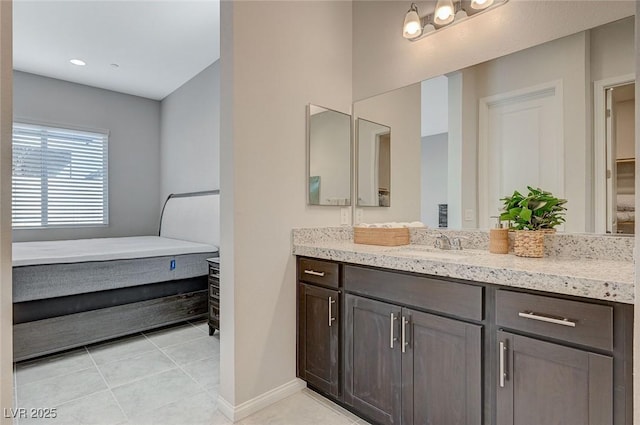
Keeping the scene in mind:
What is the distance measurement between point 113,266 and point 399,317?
2413 millimetres

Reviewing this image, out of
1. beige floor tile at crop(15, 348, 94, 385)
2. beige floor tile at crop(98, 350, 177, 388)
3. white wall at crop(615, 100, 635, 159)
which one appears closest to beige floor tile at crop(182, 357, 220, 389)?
beige floor tile at crop(98, 350, 177, 388)

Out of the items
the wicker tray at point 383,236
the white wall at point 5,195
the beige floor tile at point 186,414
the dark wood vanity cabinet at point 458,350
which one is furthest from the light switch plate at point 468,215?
the white wall at point 5,195

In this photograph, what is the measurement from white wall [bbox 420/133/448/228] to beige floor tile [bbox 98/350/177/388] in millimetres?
2079

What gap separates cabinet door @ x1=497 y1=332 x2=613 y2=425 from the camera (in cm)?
103

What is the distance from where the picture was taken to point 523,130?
170 centimetres

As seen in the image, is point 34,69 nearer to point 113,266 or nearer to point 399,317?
point 113,266

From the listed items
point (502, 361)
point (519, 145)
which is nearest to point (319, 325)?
point (502, 361)

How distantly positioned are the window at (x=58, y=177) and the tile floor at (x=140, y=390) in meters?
2.58

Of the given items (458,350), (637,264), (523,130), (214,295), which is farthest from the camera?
(214,295)

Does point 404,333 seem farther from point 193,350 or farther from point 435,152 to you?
point 193,350

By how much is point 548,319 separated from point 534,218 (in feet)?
2.01

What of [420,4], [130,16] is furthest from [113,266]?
[420,4]

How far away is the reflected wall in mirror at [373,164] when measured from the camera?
2363 mm

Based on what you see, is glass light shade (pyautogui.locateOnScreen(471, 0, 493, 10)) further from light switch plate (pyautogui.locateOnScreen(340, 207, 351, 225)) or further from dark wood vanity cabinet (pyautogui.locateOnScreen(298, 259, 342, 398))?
dark wood vanity cabinet (pyautogui.locateOnScreen(298, 259, 342, 398))
